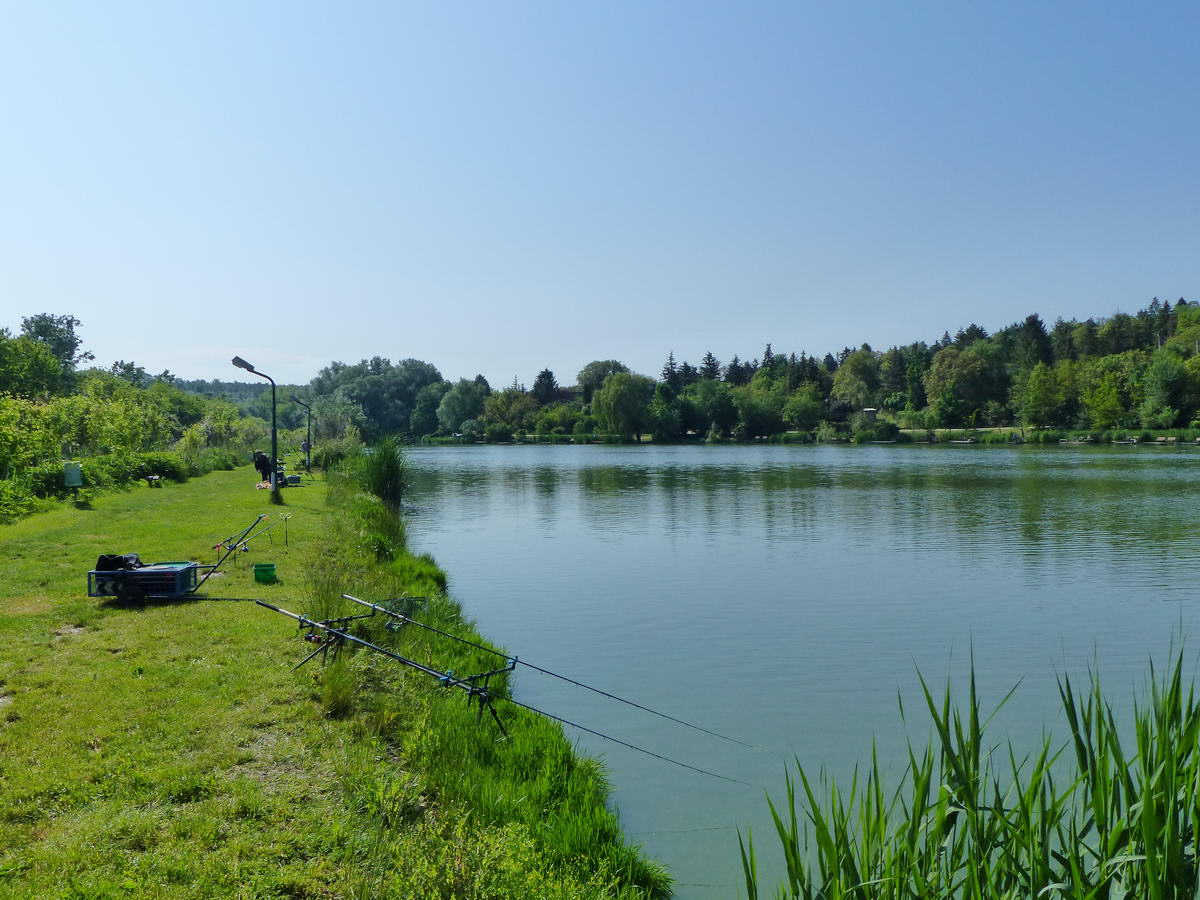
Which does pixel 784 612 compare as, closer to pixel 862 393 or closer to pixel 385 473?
pixel 385 473

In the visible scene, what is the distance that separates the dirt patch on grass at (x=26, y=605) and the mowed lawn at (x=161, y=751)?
33 millimetres

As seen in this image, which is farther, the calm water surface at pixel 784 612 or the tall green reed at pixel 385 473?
the tall green reed at pixel 385 473

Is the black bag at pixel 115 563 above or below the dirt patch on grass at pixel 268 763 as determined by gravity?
above

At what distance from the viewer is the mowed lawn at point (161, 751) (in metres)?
4.74

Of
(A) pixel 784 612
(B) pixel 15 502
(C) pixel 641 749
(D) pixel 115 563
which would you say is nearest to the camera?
(C) pixel 641 749

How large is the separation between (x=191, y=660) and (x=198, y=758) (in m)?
2.68

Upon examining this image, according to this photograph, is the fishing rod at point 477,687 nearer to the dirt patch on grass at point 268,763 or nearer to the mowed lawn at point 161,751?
the mowed lawn at point 161,751

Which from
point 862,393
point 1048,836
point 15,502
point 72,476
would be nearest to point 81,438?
point 72,476

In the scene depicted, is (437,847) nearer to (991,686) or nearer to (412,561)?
(991,686)

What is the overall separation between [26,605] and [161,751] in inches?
243

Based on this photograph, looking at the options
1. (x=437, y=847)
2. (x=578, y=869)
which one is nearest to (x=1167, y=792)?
(x=578, y=869)

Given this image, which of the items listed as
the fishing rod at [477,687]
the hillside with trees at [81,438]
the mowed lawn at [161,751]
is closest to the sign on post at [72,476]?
the hillside with trees at [81,438]

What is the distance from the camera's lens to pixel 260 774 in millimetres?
6098

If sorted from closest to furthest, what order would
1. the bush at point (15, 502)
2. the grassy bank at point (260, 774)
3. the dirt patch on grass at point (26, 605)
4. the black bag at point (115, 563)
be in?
the grassy bank at point (260, 774), the dirt patch on grass at point (26, 605), the black bag at point (115, 563), the bush at point (15, 502)
